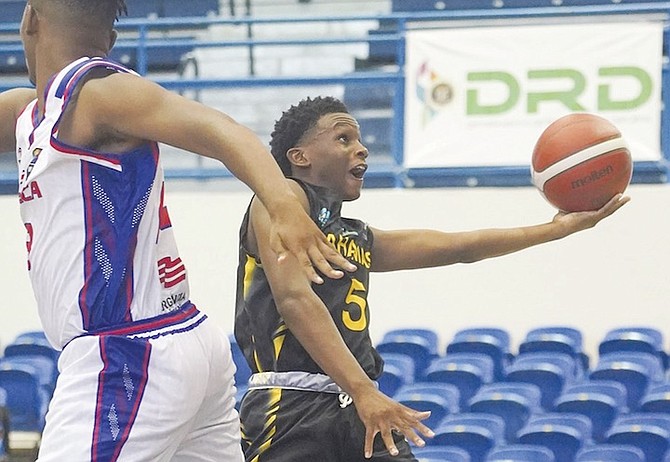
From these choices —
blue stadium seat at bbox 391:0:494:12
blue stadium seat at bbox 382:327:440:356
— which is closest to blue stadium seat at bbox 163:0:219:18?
blue stadium seat at bbox 391:0:494:12

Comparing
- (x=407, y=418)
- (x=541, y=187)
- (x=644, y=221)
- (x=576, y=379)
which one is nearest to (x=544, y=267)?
(x=644, y=221)

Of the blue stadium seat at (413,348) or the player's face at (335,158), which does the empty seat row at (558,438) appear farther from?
the player's face at (335,158)

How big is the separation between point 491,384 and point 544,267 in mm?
1695

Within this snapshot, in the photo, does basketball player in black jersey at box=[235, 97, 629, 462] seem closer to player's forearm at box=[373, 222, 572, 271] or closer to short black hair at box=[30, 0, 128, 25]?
player's forearm at box=[373, 222, 572, 271]

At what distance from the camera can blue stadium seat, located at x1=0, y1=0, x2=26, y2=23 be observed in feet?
41.8

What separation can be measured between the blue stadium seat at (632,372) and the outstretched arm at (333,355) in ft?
14.7

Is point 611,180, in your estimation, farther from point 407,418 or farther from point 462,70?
point 462,70

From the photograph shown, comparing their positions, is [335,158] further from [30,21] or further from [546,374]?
[546,374]

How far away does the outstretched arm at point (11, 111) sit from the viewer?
3418mm

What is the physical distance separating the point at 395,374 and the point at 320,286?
156 inches

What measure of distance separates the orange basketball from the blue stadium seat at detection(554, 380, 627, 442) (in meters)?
3.12

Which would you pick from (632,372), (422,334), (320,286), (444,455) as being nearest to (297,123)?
(320,286)

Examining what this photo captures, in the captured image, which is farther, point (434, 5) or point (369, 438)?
point (434, 5)

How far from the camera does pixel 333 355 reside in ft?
10.9
